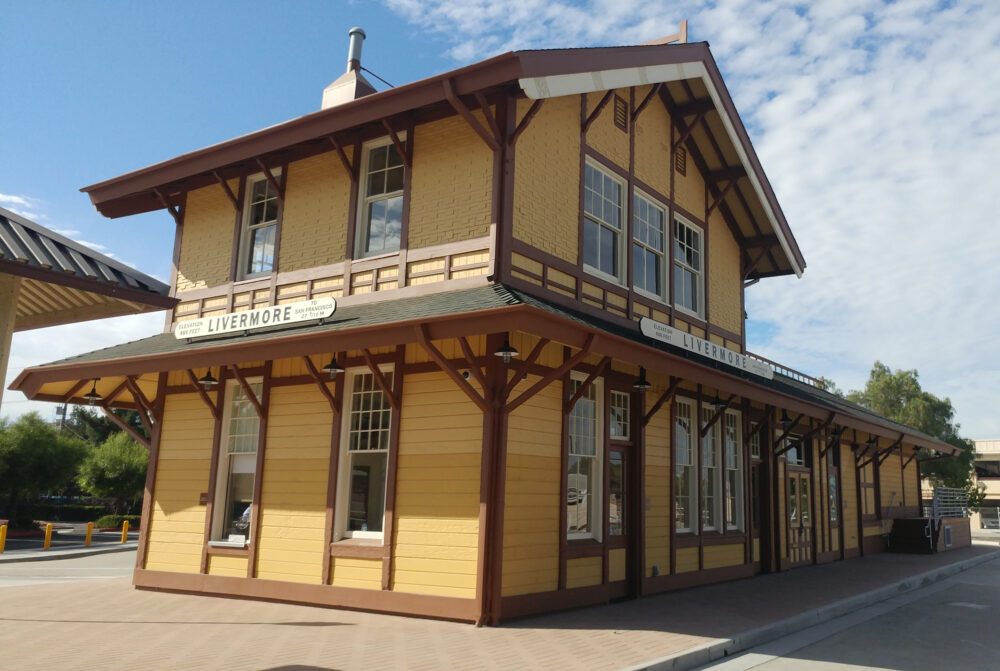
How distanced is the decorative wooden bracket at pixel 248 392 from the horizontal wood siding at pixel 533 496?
4.15m

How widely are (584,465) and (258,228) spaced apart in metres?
6.57

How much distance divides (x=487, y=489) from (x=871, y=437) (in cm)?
1704

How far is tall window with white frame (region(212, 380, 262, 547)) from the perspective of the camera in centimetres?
1157

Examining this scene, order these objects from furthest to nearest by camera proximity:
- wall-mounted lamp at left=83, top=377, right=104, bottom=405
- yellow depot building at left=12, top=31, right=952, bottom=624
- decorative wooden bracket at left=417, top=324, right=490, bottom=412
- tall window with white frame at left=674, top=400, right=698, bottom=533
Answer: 1. tall window with white frame at left=674, top=400, right=698, bottom=533
2. wall-mounted lamp at left=83, top=377, right=104, bottom=405
3. yellow depot building at left=12, top=31, right=952, bottom=624
4. decorative wooden bracket at left=417, top=324, right=490, bottom=412

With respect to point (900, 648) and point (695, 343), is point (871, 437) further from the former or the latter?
point (900, 648)

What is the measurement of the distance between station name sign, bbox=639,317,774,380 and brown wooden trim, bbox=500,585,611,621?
369cm

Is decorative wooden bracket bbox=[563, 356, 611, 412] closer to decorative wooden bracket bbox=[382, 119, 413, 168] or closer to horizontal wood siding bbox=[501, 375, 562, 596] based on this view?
horizontal wood siding bbox=[501, 375, 562, 596]

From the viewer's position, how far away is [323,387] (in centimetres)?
1041

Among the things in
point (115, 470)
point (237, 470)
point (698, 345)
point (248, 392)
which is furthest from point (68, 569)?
point (115, 470)

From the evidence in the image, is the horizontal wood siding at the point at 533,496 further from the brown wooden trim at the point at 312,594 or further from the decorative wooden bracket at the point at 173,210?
the decorative wooden bracket at the point at 173,210

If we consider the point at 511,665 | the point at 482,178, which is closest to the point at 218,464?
the point at 482,178

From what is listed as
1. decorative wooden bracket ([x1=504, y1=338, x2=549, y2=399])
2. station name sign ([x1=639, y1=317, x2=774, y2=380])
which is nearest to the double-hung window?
station name sign ([x1=639, y1=317, x2=774, y2=380])

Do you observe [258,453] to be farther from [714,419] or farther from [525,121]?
[714,419]

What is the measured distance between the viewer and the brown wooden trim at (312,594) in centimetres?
889
